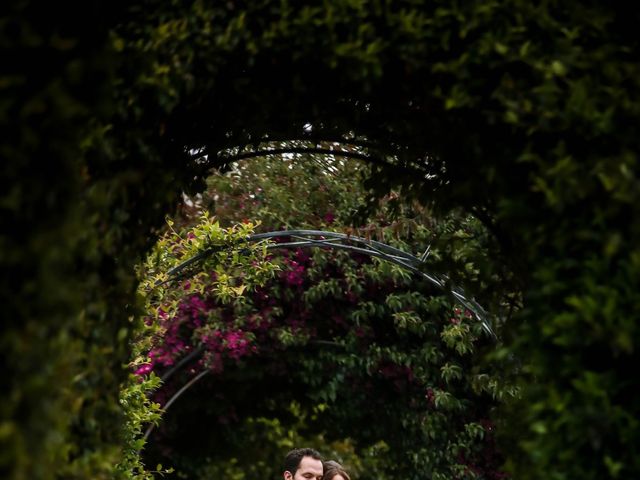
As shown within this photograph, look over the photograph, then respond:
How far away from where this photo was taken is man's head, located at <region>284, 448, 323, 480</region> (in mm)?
6973

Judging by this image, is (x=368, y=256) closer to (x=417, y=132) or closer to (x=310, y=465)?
(x=310, y=465)

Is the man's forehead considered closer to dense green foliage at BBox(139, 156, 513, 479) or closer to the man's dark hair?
the man's dark hair

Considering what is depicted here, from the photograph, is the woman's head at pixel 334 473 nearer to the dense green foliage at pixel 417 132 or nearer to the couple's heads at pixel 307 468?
the couple's heads at pixel 307 468

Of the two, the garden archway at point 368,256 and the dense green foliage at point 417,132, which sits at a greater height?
the garden archway at point 368,256

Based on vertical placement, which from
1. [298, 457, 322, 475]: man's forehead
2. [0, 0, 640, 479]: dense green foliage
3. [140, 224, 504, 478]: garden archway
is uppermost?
[140, 224, 504, 478]: garden archway

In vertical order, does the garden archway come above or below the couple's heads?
above

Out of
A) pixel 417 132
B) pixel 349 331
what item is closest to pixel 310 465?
pixel 349 331

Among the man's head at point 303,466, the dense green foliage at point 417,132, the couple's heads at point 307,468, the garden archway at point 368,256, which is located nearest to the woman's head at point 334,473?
the couple's heads at point 307,468

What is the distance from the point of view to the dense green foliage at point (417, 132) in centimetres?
246

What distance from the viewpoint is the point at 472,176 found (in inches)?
140

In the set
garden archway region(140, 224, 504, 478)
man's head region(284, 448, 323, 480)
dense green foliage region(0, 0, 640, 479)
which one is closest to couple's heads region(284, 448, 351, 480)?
man's head region(284, 448, 323, 480)

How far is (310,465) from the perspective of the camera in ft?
23.0

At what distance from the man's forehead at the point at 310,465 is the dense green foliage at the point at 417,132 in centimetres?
350

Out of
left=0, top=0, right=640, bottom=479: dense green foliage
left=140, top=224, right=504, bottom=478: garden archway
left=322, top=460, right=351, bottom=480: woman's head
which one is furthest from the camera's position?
left=322, top=460, right=351, bottom=480: woman's head
